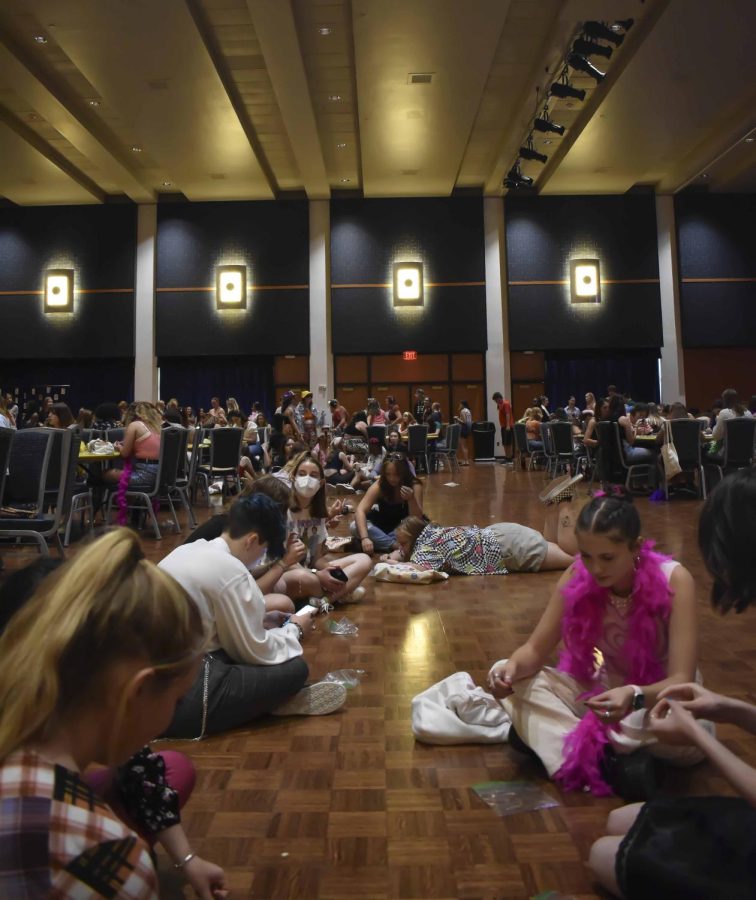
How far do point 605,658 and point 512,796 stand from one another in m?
0.46

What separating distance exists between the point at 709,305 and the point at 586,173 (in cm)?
397

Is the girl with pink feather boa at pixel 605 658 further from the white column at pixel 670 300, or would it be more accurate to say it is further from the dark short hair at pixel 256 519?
the white column at pixel 670 300

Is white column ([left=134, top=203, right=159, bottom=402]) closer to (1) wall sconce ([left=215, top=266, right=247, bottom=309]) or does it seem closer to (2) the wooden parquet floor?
(1) wall sconce ([left=215, top=266, right=247, bottom=309])

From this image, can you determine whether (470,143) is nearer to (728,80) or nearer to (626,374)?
(728,80)

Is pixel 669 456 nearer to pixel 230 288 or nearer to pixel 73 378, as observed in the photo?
pixel 230 288

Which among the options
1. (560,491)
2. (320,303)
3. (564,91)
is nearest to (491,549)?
(560,491)

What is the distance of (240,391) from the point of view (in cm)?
1605

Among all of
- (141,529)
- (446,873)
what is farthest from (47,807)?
(141,529)

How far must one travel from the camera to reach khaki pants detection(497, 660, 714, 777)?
1.84 m

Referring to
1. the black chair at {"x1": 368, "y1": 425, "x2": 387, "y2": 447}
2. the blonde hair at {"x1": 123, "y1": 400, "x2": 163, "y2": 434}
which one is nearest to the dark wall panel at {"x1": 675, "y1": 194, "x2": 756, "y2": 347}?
the black chair at {"x1": 368, "y1": 425, "x2": 387, "y2": 447}

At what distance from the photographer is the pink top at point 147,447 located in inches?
236

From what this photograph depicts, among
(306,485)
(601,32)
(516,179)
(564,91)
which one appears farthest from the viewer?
(516,179)

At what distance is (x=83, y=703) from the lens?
2.63 ft

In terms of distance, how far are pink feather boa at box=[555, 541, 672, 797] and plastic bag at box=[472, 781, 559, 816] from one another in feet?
0.26
